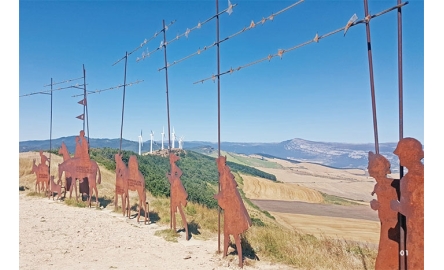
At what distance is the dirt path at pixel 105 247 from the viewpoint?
6156 millimetres

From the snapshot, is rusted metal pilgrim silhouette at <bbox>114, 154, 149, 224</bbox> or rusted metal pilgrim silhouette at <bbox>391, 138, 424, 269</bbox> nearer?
rusted metal pilgrim silhouette at <bbox>391, 138, 424, 269</bbox>

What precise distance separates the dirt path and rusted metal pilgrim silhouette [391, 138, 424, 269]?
267 cm

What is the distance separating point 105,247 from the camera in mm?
7191

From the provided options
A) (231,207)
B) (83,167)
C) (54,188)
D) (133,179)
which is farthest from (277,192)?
(231,207)

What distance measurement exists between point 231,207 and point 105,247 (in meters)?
2.97

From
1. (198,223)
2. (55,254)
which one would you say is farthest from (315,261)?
(55,254)

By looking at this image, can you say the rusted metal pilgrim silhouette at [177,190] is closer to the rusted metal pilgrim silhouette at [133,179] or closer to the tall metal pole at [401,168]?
the rusted metal pilgrim silhouette at [133,179]

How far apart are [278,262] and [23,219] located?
732 cm

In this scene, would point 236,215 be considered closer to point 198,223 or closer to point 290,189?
point 198,223

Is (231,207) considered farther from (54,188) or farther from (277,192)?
(277,192)

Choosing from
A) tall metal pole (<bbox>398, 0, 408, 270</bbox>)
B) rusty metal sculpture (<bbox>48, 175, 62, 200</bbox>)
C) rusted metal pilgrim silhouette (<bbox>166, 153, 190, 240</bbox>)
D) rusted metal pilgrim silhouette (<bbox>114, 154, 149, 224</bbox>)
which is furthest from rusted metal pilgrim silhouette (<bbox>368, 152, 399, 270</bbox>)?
rusty metal sculpture (<bbox>48, 175, 62, 200</bbox>)

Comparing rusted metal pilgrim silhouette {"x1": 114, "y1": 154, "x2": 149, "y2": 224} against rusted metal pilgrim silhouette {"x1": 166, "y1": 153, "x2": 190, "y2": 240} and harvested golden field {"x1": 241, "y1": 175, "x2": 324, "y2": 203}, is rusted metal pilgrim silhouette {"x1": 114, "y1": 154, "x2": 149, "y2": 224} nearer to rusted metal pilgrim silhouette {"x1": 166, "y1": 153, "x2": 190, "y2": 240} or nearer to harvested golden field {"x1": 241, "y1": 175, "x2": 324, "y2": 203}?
rusted metal pilgrim silhouette {"x1": 166, "y1": 153, "x2": 190, "y2": 240}

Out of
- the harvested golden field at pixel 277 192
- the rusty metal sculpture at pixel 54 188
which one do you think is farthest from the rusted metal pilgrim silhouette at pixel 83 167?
the harvested golden field at pixel 277 192

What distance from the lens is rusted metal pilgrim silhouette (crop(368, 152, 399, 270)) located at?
391 cm
